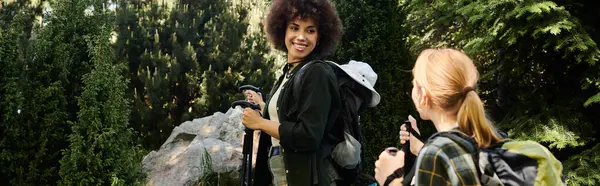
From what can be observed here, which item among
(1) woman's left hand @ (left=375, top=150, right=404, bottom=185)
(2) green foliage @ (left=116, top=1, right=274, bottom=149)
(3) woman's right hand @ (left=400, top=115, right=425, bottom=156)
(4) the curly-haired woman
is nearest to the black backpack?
(4) the curly-haired woman

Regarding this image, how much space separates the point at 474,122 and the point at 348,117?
37.3 inches

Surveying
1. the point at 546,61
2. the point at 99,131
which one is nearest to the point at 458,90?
the point at 99,131

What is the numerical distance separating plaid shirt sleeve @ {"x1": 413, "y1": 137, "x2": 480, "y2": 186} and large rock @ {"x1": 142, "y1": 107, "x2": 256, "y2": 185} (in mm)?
4184

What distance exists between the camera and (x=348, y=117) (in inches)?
90.7

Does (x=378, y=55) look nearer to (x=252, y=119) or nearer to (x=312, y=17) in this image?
(x=312, y=17)

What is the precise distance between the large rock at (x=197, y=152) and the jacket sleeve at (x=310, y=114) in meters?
3.32

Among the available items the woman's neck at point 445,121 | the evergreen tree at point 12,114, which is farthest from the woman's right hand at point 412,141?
the evergreen tree at point 12,114

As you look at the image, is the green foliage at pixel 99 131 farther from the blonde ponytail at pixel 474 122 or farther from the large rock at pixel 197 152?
the blonde ponytail at pixel 474 122

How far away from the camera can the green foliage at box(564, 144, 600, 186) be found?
12.7 ft

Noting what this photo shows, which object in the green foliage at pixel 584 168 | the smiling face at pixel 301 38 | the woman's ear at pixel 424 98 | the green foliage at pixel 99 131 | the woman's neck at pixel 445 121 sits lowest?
the green foliage at pixel 584 168

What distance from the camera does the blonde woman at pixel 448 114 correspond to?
4.32ft

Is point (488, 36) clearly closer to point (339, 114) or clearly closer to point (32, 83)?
point (339, 114)

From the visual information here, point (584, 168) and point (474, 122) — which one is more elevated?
point (474, 122)

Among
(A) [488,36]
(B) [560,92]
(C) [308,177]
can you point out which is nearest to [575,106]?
(B) [560,92]
